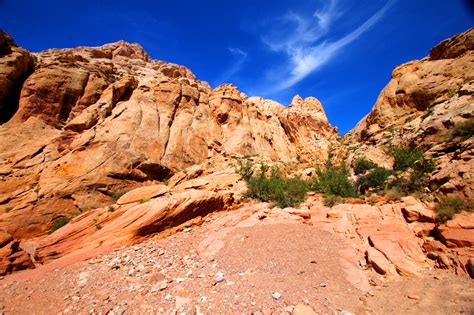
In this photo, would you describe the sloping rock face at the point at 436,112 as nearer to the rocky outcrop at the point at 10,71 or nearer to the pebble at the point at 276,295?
the pebble at the point at 276,295

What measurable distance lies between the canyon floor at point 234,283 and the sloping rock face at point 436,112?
4.56 m

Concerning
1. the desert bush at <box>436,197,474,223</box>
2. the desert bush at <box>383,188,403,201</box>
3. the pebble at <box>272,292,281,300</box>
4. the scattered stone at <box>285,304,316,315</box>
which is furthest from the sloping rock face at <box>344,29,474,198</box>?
the pebble at <box>272,292,281,300</box>

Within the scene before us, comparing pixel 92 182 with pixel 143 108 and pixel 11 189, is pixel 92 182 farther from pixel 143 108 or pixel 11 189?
pixel 143 108

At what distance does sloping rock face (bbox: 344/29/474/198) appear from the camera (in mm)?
9336

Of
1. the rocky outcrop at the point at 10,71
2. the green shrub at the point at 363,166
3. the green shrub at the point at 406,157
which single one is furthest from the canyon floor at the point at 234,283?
the rocky outcrop at the point at 10,71

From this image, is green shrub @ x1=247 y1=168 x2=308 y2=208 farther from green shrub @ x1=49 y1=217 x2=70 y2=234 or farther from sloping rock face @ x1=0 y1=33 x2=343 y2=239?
green shrub @ x1=49 y1=217 x2=70 y2=234

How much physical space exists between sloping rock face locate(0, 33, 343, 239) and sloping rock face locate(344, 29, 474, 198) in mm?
7572

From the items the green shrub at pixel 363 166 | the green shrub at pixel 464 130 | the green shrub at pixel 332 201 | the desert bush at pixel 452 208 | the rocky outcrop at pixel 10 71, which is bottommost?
the green shrub at pixel 332 201

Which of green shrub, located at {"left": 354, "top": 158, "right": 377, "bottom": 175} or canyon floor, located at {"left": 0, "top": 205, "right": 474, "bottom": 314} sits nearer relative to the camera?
canyon floor, located at {"left": 0, "top": 205, "right": 474, "bottom": 314}

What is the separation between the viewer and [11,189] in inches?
503

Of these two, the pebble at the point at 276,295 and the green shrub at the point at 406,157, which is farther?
the green shrub at the point at 406,157

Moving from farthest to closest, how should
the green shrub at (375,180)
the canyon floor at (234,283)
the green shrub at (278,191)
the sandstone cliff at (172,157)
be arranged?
the green shrub at (375,180) < the green shrub at (278,191) < the sandstone cliff at (172,157) < the canyon floor at (234,283)

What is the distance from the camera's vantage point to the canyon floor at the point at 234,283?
5.05 metres

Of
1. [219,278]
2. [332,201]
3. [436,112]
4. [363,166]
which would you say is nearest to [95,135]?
[219,278]
